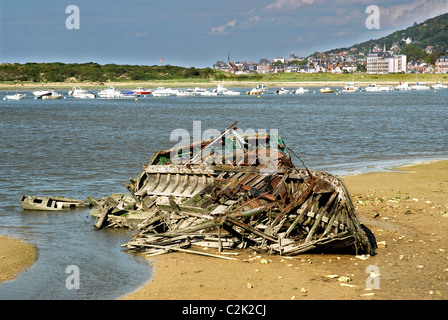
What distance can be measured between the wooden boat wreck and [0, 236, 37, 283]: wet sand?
8.37 feet

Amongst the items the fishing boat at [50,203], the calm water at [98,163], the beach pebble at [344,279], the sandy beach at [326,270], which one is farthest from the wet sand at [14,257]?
the beach pebble at [344,279]

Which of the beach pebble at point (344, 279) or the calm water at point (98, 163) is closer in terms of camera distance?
the beach pebble at point (344, 279)

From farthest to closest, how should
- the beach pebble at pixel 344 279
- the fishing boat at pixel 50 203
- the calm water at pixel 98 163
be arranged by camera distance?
the fishing boat at pixel 50 203, the calm water at pixel 98 163, the beach pebble at pixel 344 279

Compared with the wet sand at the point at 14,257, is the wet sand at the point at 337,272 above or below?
above

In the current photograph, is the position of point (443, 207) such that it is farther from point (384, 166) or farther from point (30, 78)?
point (30, 78)

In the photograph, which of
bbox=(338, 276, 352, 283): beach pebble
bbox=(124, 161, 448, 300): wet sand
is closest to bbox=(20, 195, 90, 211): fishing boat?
bbox=(124, 161, 448, 300): wet sand

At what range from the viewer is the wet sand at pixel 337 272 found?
10883 millimetres

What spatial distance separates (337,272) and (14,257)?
804cm

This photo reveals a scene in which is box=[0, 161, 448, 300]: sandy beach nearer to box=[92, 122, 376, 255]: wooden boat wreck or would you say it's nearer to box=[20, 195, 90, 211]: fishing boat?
box=[92, 122, 376, 255]: wooden boat wreck

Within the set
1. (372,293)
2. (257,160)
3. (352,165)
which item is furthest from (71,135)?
(372,293)

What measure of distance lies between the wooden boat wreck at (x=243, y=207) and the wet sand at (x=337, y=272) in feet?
1.65

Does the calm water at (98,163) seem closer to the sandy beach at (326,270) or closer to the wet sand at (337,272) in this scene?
the sandy beach at (326,270)
